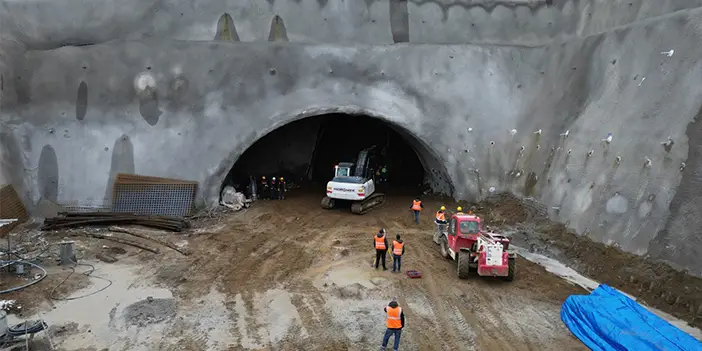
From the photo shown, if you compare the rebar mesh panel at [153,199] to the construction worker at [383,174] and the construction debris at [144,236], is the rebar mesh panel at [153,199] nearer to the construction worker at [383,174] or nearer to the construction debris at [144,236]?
the construction debris at [144,236]

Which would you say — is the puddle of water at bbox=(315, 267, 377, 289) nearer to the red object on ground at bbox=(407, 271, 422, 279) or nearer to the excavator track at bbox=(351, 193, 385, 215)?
the red object on ground at bbox=(407, 271, 422, 279)

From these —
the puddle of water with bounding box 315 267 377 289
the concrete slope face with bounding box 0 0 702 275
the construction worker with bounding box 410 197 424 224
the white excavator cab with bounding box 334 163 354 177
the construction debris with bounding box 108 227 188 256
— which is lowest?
the construction debris with bounding box 108 227 188 256

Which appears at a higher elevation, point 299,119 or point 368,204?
point 299,119

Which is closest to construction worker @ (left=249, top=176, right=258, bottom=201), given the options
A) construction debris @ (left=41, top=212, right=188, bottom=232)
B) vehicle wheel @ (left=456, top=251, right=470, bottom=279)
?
construction debris @ (left=41, top=212, right=188, bottom=232)

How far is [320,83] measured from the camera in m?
21.1

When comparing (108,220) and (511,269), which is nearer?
(511,269)

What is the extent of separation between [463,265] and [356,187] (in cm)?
810

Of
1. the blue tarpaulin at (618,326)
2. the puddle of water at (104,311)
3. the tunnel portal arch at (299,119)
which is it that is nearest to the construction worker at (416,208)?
the tunnel portal arch at (299,119)

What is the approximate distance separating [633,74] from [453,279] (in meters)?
9.40

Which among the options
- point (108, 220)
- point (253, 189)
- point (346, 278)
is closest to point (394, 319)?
point (346, 278)

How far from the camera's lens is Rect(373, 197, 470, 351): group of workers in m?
9.48

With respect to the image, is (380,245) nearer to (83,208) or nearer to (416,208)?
(416,208)

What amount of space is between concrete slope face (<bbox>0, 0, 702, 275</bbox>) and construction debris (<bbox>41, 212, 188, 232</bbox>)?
55.0 inches

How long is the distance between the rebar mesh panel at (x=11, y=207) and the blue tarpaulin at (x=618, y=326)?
59.8 feet
